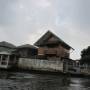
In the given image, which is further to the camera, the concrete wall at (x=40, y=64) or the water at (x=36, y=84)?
the concrete wall at (x=40, y=64)

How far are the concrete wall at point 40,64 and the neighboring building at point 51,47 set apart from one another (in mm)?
7064

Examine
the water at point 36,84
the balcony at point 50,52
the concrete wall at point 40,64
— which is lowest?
the water at point 36,84

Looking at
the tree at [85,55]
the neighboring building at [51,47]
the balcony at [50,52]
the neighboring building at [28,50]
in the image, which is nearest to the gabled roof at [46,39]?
the neighboring building at [51,47]

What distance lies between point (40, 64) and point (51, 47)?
889 centimetres

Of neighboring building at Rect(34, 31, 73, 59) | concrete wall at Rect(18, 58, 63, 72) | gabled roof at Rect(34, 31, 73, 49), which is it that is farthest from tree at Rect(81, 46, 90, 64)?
concrete wall at Rect(18, 58, 63, 72)

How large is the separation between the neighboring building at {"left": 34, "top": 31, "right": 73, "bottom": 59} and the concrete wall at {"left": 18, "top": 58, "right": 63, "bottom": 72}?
7.06 m

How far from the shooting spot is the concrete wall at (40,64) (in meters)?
42.3

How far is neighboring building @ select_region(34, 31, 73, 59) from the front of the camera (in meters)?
50.7

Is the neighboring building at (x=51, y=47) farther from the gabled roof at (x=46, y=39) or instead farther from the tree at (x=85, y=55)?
the tree at (x=85, y=55)

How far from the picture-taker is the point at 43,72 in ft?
134

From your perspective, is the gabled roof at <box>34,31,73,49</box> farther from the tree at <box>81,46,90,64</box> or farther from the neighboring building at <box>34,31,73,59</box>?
the tree at <box>81,46,90,64</box>

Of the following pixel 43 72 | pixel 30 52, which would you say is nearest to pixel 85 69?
pixel 43 72

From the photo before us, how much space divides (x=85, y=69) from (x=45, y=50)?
1219cm

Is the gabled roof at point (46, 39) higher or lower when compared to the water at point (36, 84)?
higher
